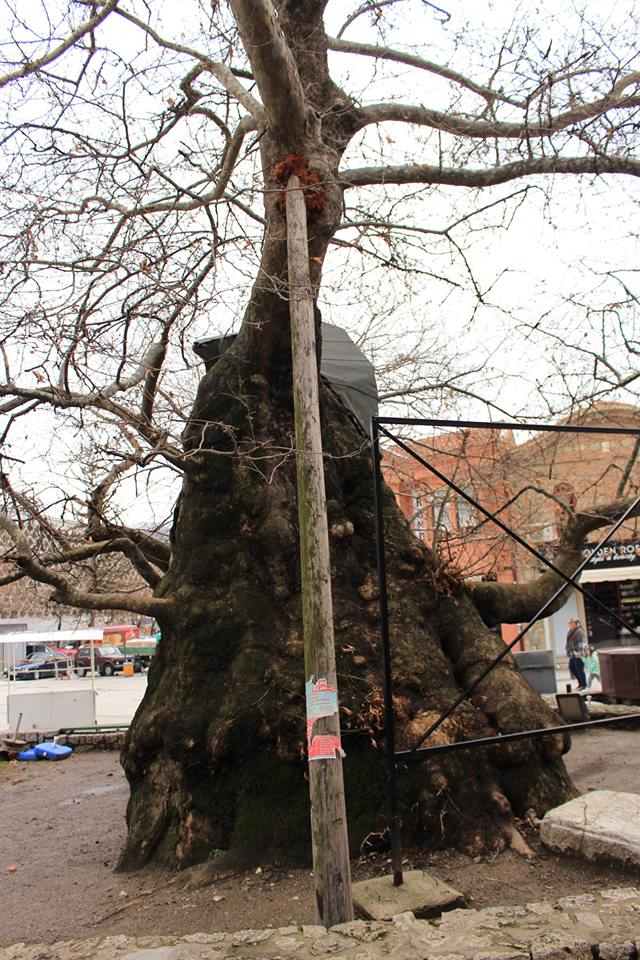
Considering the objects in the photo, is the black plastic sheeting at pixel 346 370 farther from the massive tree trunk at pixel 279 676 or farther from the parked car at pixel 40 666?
the parked car at pixel 40 666

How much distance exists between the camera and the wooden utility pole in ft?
14.3

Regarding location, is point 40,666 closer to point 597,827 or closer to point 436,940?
point 597,827

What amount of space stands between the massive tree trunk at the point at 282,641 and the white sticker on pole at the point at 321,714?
1.33 m

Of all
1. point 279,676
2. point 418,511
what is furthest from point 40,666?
point 279,676

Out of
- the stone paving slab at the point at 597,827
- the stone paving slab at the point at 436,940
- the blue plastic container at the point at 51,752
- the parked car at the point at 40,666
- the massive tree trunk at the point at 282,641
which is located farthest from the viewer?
the parked car at the point at 40,666

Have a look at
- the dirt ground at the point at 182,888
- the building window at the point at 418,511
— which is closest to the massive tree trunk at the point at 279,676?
the dirt ground at the point at 182,888

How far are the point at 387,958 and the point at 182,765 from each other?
2857 mm

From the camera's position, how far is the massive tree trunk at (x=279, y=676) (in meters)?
5.79

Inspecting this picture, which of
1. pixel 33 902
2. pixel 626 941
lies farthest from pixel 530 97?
pixel 33 902

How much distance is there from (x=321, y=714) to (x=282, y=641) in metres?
1.95

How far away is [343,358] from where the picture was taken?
348 inches

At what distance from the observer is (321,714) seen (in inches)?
176

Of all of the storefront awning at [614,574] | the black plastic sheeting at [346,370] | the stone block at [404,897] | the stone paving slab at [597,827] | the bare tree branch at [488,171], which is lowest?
the stone block at [404,897]

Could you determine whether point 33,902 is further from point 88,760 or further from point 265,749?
point 88,760
